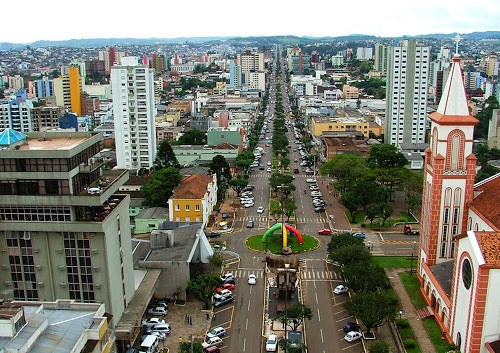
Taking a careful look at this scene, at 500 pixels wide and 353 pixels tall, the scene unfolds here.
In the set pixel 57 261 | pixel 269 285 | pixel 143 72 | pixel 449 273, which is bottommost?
pixel 269 285

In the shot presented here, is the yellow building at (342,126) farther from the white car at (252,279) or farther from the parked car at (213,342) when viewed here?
the parked car at (213,342)

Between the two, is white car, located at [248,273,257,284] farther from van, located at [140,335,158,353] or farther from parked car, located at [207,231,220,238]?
van, located at [140,335,158,353]

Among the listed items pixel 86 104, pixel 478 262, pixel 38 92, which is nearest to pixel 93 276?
pixel 478 262

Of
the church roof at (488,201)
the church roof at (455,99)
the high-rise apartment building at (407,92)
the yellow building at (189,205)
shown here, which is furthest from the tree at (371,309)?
the high-rise apartment building at (407,92)

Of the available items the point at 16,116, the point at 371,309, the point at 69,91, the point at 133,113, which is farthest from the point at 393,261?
the point at 69,91

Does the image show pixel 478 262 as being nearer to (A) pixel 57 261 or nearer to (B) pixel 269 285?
(B) pixel 269 285
